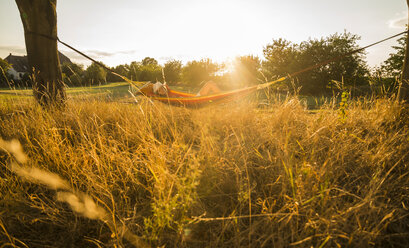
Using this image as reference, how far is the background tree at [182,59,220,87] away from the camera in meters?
14.9

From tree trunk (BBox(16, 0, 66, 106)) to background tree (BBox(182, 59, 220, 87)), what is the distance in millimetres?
12614

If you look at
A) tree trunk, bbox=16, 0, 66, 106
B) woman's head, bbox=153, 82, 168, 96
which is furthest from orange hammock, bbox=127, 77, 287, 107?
tree trunk, bbox=16, 0, 66, 106

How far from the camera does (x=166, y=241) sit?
0.97 meters

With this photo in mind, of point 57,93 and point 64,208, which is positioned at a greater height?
point 57,93

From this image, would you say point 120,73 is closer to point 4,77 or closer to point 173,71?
point 4,77

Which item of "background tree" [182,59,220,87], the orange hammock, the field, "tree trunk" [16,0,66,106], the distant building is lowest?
the field

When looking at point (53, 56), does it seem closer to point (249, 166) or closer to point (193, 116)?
point (193, 116)

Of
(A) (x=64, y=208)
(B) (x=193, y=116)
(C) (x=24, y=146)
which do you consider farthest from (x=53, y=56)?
(A) (x=64, y=208)

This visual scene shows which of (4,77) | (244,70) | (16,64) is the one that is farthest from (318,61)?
(16,64)

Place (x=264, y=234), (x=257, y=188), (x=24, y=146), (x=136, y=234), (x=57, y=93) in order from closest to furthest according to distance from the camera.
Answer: (x=264, y=234) < (x=136, y=234) < (x=257, y=188) < (x=24, y=146) < (x=57, y=93)

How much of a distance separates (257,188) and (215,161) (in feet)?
1.31

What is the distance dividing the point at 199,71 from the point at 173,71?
3125mm

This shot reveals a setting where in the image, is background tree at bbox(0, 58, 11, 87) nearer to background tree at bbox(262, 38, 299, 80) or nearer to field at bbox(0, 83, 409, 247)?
field at bbox(0, 83, 409, 247)

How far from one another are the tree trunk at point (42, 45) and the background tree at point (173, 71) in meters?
14.1
